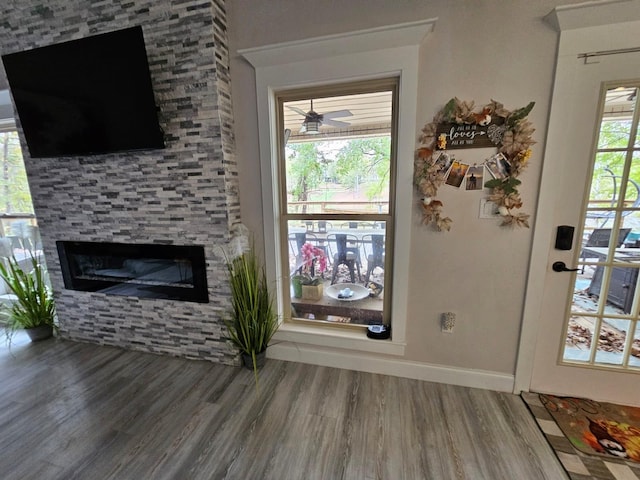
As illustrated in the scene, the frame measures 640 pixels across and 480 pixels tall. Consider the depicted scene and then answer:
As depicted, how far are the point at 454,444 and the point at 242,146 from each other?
7.67ft

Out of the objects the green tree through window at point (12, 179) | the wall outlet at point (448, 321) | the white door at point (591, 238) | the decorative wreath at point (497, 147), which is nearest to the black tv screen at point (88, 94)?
the green tree through window at point (12, 179)

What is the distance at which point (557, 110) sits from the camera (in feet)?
4.95

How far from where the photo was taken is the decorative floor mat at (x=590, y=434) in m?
1.32

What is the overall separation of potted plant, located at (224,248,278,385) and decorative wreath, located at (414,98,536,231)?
1.31 m

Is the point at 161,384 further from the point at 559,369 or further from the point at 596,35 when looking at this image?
the point at 596,35

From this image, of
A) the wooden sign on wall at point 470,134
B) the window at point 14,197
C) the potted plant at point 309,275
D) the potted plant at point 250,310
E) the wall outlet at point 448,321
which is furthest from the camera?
the window at point 14,197

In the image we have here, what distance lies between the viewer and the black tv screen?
5.74 ft

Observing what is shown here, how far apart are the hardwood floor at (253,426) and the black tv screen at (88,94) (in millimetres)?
1753

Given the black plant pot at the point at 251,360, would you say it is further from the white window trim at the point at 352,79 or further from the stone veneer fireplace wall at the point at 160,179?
the white window trim at the point at 352,79

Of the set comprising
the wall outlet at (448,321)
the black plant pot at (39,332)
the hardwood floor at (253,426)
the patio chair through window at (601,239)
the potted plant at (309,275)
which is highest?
the patio chair through window at (601,239)

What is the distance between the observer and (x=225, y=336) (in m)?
2.15

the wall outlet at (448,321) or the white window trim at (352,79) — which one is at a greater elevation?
the white window trim at (352,79)

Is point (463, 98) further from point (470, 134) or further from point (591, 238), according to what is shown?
point (591, 238)

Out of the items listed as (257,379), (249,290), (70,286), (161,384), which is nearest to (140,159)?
(249,290)
